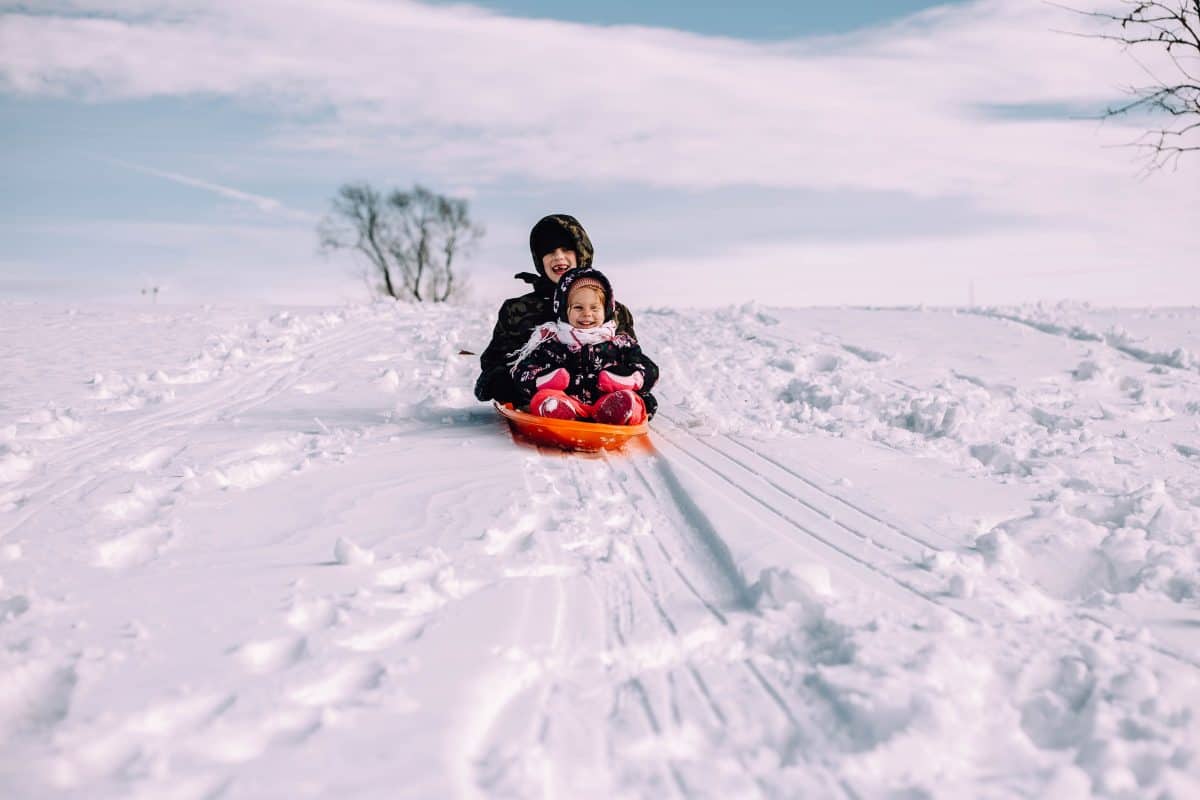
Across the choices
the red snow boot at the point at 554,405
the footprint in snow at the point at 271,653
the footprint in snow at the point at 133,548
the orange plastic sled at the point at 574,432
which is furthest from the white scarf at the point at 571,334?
the footprint in snow at the point at 271,653

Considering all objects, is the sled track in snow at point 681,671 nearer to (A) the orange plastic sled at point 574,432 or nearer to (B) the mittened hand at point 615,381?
(A) the orange plastic sled at point 574,432

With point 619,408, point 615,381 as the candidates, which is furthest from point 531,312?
point 619,408

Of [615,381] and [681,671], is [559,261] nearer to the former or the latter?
[615,381]

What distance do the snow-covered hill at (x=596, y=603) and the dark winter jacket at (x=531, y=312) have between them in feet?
1.58

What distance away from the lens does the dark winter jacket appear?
6148 millimetres

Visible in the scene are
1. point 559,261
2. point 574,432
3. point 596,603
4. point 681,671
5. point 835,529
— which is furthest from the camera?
point 559,261

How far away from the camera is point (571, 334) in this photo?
5633 mm

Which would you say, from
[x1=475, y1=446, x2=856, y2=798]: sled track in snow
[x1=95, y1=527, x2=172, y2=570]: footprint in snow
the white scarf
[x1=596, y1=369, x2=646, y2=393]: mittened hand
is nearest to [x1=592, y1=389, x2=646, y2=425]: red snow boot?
[x1=596, y1=369, x2=646, y2=393]: mittened hand

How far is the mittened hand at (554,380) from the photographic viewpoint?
5586mm

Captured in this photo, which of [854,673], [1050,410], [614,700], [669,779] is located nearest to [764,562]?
[854,673]

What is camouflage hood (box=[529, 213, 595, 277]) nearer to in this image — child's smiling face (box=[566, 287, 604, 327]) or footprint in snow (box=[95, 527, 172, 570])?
child's smiling face (box=[566, 287, 604, 327])

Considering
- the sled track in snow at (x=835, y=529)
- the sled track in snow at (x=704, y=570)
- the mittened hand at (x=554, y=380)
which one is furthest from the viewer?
the mittened hand at (x=554, y=380)

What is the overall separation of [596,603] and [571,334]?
2.66 meters

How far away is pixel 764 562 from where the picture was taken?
3.61 metres
